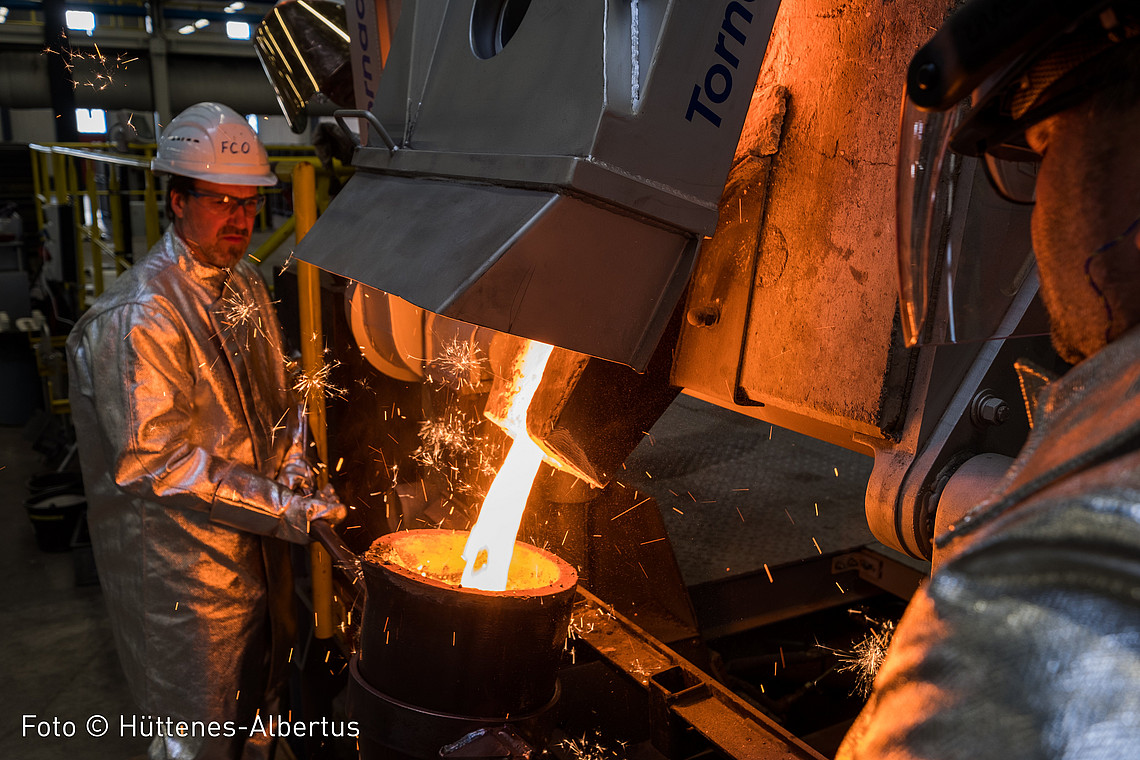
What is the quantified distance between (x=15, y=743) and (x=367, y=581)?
2.64m

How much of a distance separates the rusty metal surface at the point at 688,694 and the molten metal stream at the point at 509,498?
1.01 feet

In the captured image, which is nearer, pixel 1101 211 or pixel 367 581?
pixel 1101 211

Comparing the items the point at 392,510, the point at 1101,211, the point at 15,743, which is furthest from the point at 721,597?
the point at 15,743

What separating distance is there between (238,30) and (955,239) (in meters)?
13.1

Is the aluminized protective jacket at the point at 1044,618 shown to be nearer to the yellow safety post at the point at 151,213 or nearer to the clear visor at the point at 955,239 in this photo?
the clear visor at the point at 955,239

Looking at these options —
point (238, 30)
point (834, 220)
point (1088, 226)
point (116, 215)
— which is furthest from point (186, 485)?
point (238, 30)

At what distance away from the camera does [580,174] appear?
96 cm

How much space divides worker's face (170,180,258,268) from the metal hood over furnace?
1436 millimetres

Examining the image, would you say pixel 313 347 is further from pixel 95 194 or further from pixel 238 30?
pixel 238 30

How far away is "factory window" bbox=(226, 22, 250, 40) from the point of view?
1163 centimetres

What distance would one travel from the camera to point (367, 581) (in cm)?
144

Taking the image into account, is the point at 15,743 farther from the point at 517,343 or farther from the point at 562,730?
the point at 517,343

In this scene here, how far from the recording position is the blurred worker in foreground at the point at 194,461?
7.30ft

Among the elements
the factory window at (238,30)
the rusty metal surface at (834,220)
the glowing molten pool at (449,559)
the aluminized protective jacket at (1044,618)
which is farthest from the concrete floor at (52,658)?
the factory window at (238,30)
